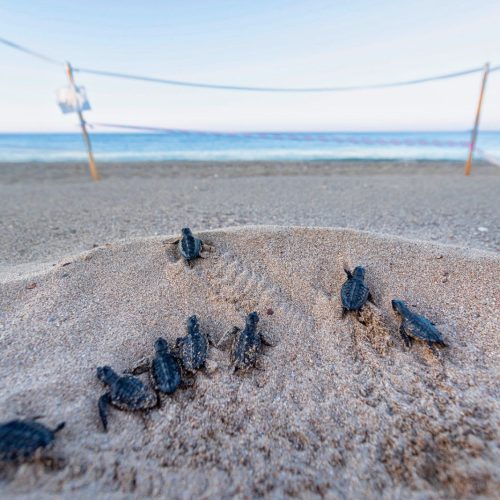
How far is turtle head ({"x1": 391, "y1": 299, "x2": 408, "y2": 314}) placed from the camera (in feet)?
7.27

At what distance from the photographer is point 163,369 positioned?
180 centimetres

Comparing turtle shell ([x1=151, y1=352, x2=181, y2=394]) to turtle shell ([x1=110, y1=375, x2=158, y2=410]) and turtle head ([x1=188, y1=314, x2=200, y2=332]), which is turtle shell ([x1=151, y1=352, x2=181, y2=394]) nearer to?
turtle shell ([x1=110, y1=375, x2=158, y2=410])

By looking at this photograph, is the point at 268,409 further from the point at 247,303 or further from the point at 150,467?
the point at 247,303

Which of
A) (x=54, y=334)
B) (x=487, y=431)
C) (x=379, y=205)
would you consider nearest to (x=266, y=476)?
(x=487, y=431)

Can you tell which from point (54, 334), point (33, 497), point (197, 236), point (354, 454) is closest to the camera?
point (33, 497)

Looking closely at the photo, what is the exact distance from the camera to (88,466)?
4.41 ft

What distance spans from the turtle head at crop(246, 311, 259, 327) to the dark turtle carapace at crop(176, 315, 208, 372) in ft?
1.06

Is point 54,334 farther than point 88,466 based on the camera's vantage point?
Yes

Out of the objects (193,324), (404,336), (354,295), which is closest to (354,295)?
(354,295)

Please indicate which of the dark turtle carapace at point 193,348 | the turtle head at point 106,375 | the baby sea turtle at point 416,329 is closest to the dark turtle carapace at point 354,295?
the baby sea turtle at point 416,329

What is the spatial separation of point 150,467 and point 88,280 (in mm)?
1836

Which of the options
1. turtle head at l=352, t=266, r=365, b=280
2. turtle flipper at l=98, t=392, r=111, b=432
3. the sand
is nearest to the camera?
turtle flipper at l=98, t=392, r=111, b=432

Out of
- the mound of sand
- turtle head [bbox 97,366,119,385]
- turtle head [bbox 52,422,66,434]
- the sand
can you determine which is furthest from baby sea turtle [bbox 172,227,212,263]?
the sand

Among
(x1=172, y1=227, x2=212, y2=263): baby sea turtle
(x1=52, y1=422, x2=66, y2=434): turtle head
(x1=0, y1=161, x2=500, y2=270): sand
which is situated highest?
(x1=172, y1=227, x2=212, y2=263): baby sea turtle
